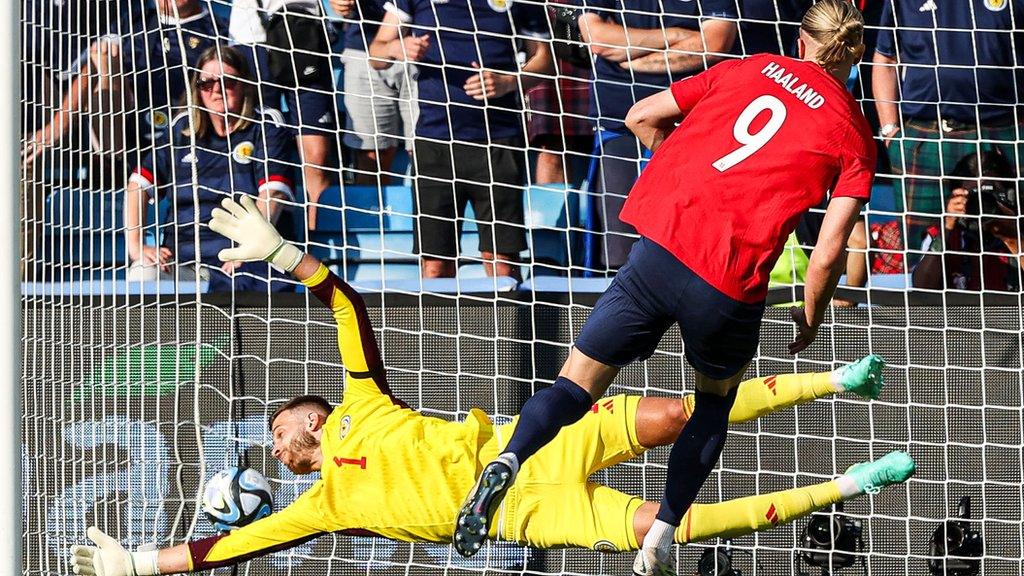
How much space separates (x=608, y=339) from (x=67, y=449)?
95.9 inches

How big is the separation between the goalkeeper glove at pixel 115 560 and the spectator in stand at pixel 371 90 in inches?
74.0

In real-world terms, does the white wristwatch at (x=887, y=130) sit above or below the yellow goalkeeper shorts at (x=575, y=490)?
above

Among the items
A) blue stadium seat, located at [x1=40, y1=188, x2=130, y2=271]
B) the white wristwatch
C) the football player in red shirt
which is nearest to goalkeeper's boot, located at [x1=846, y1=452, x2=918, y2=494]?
the football player in red shirt

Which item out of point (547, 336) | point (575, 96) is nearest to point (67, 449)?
point (547, 336)

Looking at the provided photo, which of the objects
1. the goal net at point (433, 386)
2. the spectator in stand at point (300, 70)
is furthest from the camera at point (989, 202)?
the spectator in stand at point (300, 70)

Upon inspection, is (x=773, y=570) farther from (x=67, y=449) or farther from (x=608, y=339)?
(x=67, y=449)

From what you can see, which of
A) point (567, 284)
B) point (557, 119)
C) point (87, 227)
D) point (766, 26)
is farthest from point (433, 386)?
point (766, 26)

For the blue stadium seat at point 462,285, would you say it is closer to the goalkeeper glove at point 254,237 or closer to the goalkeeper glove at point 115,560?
the goalkeeper glove at point 254,237

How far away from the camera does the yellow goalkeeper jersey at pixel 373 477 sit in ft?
13.9

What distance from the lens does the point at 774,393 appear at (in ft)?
13.6

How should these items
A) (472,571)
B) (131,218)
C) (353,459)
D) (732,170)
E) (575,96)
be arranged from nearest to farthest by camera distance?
(732,170)
(353,459)
(472,571)
(131,218)
(575,96)

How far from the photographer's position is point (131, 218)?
5.08 metres

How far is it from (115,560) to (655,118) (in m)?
2.18

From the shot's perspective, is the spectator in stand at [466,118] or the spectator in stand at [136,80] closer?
the spectator in stand at [136,80]
